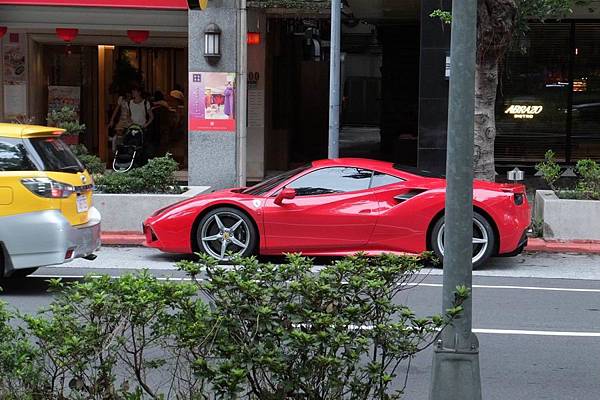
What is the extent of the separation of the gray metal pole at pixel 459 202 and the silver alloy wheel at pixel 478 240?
6314 mm

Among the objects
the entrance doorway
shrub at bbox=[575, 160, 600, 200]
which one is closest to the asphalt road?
shrub at bbox=[575, 160, 600, 200]

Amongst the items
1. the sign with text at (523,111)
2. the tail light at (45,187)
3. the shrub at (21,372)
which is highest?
the sign with text at (523,111)

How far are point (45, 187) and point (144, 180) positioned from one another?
466 centimetres

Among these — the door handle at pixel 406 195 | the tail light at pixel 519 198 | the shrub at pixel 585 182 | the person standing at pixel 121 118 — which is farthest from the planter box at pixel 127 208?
the person standing at pixel 121 118

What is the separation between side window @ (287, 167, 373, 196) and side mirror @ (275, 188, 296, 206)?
0.25m

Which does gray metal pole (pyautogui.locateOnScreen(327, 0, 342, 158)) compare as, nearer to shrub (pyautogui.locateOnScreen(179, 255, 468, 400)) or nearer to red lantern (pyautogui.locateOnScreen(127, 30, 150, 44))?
red lantern (pyautogui.locateOnScreen(127, 30, 150, 44))

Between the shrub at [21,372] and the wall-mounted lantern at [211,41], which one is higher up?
the wall-mounted lantern at [211,41]

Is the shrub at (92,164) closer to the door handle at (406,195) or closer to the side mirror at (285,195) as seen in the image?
the side mirror at (285,195)

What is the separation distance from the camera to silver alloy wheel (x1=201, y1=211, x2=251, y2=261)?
11461 mm

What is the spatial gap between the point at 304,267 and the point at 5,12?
48.4ft

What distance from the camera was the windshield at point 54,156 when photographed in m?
9.32

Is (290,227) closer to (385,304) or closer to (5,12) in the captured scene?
(385,304)

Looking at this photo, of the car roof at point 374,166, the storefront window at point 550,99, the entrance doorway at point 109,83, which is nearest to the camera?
the car roof at point 374,166

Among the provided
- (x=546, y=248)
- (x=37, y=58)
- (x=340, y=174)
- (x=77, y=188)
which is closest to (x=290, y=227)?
(x=340, y=174)
